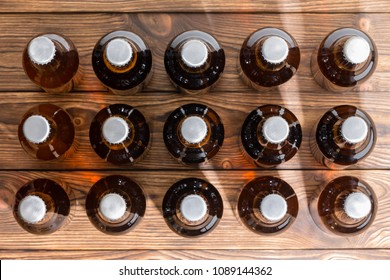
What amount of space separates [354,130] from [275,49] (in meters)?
0.16

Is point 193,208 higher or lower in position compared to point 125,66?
lower

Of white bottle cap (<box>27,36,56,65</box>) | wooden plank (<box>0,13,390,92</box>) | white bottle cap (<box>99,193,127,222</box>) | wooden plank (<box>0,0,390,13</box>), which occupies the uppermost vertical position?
wooden plank (<box>0,0,390,13</box>)

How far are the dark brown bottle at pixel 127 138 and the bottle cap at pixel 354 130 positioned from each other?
0.32m

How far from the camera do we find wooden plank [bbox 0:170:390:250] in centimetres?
84

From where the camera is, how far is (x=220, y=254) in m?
0.86

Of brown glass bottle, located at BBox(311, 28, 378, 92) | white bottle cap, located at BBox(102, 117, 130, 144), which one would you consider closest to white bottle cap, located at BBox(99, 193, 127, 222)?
white bottle cap, located at BBox(102, 117, 130, 144)

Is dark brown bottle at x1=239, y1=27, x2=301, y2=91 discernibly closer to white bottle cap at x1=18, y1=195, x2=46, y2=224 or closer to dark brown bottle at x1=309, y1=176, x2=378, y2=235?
dark brown bottle at x1=309, y1=176, x2=378, y2=235

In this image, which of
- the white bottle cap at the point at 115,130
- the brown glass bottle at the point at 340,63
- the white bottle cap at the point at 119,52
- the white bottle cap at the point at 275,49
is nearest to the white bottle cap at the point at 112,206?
the white bottle cap at the point at 115,130

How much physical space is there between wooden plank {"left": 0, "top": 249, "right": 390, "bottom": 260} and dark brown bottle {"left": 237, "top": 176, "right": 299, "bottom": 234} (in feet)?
0.30

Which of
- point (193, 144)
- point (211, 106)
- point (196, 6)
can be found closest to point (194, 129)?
point (193, 144)

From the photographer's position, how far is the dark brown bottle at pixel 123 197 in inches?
30.3

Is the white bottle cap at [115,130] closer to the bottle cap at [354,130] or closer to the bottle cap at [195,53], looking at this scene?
the bottle cap at [195,53]

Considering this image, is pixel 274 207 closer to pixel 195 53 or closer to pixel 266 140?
pixel 266 140
